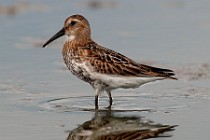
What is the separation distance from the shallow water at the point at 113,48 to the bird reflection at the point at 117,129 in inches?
5.2

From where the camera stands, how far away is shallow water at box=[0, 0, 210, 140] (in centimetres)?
1140

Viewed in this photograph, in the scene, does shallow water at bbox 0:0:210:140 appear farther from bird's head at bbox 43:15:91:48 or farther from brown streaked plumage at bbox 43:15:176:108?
bird's head at bbox 43:15:91:48

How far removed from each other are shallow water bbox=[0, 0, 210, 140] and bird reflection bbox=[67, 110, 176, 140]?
0.43ft

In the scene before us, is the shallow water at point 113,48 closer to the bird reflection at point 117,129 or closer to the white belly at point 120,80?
the bird reflection at point 117,129

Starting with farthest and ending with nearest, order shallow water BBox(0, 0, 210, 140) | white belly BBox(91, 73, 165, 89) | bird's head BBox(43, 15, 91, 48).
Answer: bird's head BBox(43, 15, 91, 48) < white belly BBox(91, 73, 165, 89) < shallow water BBox(0, 0, 210, 140)

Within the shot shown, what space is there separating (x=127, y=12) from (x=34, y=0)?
6.98 ft

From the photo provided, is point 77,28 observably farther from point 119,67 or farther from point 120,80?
point 120,80

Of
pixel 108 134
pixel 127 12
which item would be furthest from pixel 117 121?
pixel 127 12

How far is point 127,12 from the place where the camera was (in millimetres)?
18719

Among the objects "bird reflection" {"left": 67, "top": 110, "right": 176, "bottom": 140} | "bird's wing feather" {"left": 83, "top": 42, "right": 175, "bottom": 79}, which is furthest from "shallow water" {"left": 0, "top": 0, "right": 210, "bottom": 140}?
"bird's wing feather" {"left": 83, "top": 42, "right": 175, "bottom": 79}

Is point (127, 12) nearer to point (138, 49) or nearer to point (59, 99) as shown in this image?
point (138, 49)

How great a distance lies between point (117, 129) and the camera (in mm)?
10906

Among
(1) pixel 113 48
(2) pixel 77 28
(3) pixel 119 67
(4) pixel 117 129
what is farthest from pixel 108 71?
(1) pixel 113 48

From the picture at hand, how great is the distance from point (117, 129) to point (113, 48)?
16.2ft
